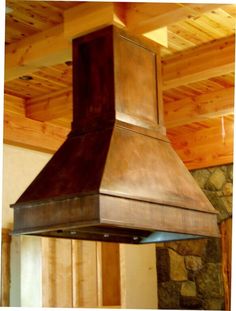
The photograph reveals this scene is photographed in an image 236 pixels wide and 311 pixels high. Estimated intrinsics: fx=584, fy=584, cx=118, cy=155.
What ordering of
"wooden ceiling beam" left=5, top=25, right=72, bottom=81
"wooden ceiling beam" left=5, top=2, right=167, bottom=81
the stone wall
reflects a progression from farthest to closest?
the stone wall < "wooden ceiling beam" left=5, top=25, right=72, bottom=81 < "wooden ceiling beam" left=5, top=2, right=167, bottom=81

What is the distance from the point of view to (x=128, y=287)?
5.72 meters

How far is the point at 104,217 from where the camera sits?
7.79 ft

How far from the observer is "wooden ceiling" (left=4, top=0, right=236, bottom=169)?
2.94 m

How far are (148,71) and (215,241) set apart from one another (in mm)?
3027

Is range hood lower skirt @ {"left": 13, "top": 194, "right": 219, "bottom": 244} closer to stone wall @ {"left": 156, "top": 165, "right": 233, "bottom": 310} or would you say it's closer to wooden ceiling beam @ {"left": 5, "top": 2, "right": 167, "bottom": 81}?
wooden ceiling beam @ {"left": 5, "top": 2, "right": 167, "bottom": 81}

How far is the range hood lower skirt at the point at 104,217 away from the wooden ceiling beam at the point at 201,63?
1151 millimetres

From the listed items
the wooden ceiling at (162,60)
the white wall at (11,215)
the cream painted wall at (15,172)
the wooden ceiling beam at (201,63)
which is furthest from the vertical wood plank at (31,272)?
the wooden ceiling beam at (201,63)

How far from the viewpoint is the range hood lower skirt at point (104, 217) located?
7.87ft

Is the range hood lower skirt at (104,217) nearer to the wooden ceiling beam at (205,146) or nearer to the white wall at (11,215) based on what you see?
the white wall at (11,215)

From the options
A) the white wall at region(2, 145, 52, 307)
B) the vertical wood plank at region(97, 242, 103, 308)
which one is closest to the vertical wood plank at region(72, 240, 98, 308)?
the vertical wood plank at region(97, 242, 103, 308)

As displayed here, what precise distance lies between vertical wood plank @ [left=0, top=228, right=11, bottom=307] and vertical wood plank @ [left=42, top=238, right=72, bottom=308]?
32cm

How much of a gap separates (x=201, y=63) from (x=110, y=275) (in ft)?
6.99

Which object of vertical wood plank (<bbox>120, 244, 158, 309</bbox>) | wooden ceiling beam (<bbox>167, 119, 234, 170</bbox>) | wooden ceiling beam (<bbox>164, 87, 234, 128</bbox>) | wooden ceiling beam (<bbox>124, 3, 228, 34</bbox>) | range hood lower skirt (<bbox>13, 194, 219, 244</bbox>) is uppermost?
wooden ceiling beam (<bbox>124, 3, 228, 34</bbox>)

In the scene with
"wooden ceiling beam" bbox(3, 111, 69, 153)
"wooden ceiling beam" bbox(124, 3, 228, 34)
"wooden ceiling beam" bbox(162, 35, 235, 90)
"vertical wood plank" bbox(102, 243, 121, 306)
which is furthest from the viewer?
"vertical wood plank" bbox(102, 243, 121, 306)
